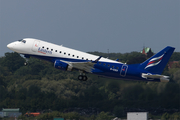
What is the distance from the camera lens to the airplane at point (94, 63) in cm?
4762

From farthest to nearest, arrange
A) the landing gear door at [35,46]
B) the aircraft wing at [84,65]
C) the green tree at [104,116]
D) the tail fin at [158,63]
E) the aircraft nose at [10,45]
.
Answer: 1. the green tree at [104,116]
2. the aircraft nose at [10,45]
3. the landing gear door at [35,46]
4. the tail fin at [158,63]
5. the aircraft wing at [84,65]

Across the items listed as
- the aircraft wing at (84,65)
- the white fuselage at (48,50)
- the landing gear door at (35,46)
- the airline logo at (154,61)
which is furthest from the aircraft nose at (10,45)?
the airline logo at (154,61)

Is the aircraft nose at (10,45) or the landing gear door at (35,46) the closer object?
the landing gear door at (35,46)

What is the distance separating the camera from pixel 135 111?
64562mm

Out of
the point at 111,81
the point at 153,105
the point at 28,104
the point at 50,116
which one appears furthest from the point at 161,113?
the point at 28,104

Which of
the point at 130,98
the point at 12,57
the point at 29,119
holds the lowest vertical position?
the point at 29,119

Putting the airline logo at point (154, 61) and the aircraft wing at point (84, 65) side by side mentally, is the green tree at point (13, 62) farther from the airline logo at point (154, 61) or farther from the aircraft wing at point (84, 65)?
the airline logo at point (154, 61)

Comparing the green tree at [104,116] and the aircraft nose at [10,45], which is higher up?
the aircraft nose at [10,45]

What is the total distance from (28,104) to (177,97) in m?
27.9

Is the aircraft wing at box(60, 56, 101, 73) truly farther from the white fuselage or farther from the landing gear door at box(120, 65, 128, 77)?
the landing gear door at box(120, 65, 128, 77)

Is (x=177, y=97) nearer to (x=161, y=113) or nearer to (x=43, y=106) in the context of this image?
(x=161, y=113)

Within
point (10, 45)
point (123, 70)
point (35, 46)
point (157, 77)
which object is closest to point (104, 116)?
point (123, 70)

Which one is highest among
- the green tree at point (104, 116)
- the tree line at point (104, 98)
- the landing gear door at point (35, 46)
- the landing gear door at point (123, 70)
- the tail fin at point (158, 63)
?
the landing gear door at point (35, 46)

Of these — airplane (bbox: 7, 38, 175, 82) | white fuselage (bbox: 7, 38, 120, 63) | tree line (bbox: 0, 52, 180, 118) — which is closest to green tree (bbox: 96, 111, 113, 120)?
tree line (bbox: 0, 52, 180, 118)
